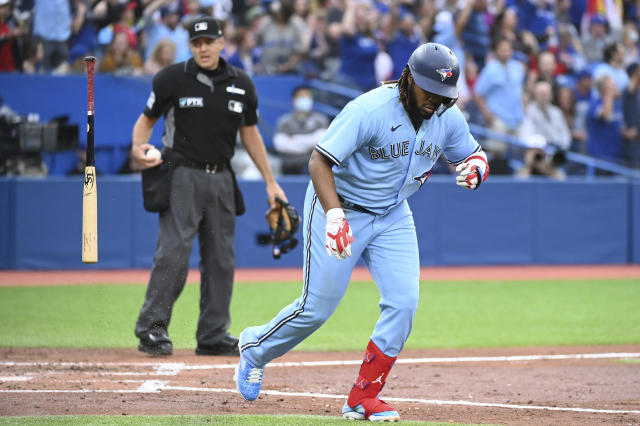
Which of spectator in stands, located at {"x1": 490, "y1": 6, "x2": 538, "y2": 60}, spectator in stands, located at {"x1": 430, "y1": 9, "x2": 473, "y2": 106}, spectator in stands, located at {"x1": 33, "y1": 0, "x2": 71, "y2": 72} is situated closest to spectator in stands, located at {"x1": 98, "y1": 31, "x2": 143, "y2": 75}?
spectator in stands, located at {"x1": 33, "y1": 0, "x2": 71, "y2": 72}

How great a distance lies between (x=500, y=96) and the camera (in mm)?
16438

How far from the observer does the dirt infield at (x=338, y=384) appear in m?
5.68

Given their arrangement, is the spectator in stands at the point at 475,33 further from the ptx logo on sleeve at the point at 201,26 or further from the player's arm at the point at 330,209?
the player's arm at the point at 330,209

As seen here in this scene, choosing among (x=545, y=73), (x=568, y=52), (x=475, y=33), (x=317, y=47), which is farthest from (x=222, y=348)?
(x=568, y=52)

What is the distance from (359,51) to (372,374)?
1137 cm

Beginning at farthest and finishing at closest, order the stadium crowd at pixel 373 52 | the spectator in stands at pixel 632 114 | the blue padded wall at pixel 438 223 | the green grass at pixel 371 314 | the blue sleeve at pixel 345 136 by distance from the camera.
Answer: the spectator in stands at pixel 632 114, the stadium crowd at pixel 373 52, the blue padded wall at pixel 438 223, the green grass at pixel 371 314, the blue sleeve at pixel 345 136

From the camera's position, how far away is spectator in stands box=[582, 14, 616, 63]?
19.2 metres

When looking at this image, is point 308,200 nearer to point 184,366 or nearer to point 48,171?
point 184,366

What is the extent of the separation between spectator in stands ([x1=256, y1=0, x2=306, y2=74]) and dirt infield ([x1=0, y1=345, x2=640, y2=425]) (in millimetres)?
8914

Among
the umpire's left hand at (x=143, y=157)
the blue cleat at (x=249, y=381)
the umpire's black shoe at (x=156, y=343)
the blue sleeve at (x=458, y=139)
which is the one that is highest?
the blue sleeve at (x=458, y=139)

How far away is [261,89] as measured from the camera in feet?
52.2

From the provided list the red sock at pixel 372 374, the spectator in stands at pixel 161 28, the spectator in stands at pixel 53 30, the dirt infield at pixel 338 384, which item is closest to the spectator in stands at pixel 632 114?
the spectator in stands at pixel 161 28

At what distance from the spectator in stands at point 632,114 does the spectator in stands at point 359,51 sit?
450cm

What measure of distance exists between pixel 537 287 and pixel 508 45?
17.1ft
